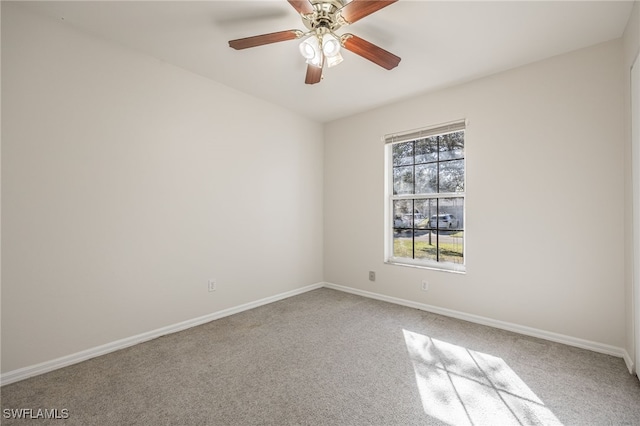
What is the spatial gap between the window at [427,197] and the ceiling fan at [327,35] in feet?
4.89

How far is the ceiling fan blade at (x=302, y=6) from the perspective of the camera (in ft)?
5.26

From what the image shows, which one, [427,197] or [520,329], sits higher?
[427,197]

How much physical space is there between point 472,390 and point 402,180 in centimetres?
238

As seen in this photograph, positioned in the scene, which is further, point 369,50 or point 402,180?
point 402,180

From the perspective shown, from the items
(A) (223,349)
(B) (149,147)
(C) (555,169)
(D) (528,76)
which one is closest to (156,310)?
(A) (223,349)

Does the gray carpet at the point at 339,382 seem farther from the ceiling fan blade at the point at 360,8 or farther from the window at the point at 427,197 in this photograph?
the ceiling fan blade at the point at 360,8

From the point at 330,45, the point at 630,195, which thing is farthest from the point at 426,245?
the point at 330,45

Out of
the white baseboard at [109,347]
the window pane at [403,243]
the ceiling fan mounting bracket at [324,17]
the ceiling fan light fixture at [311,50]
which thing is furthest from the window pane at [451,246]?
the ceiling fan mounting bracket at [324,17]

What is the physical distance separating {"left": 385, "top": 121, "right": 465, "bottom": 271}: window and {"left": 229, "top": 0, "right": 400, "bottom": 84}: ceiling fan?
1491 millimetres

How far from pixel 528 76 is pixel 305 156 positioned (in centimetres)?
263

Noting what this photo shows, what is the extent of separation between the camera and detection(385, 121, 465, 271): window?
3164mm

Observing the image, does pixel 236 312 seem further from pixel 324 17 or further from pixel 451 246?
pixel 324 17

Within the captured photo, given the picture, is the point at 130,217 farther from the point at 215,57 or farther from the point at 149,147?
the point at 215,57

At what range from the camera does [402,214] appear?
11.9ft
